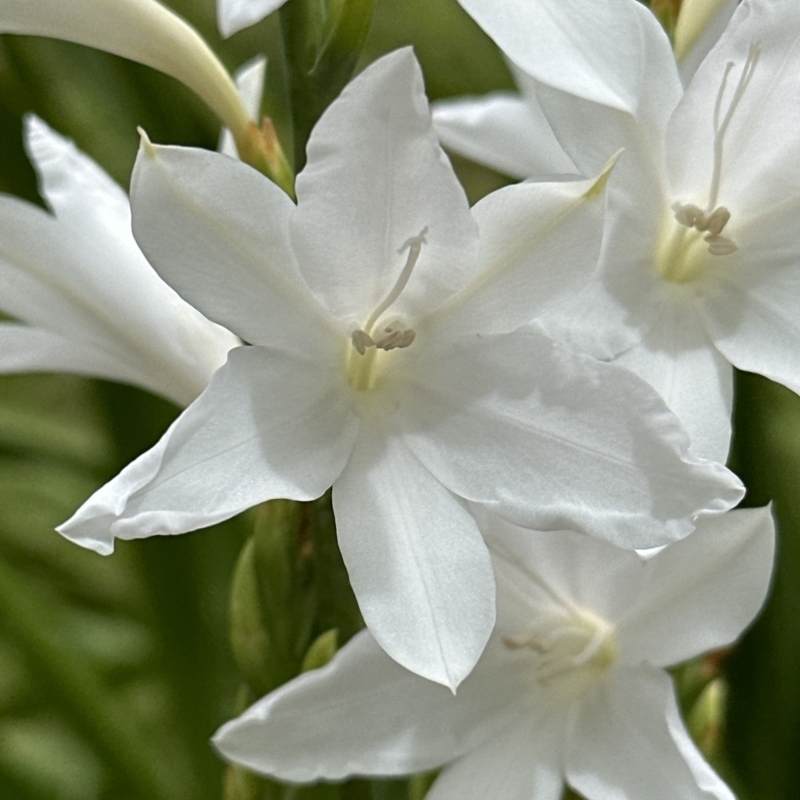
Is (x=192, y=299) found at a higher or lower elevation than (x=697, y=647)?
higher

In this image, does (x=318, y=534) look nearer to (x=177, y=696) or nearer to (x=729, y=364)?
(x=729, y=364)

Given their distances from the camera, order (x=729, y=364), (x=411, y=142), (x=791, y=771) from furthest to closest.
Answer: (x=791, y=771)
(x=729, y=364)
(x=411, y=142)

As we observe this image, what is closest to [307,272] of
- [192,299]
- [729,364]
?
[192,299]

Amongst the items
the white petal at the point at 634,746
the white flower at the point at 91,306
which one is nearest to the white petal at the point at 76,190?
the white flower at the point at 91,306

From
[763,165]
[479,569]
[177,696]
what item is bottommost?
[177,696]

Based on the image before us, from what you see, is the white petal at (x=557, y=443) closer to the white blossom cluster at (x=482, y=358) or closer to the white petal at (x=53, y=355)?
the white blossom cluster at (x=482, y=358)

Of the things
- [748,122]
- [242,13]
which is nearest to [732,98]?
[748,122]

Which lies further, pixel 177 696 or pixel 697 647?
pixel 177 696
